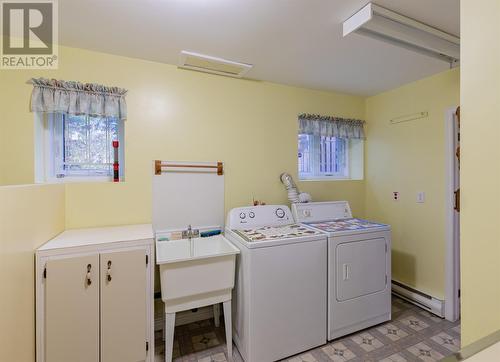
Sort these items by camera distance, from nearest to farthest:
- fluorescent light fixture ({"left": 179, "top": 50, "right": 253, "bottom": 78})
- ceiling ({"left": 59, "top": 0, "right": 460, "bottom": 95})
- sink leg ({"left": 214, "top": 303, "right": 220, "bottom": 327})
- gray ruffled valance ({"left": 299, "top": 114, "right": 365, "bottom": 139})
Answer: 1. ceiling ({"left": 59, "top": 0, "right": 460, "bottom": 95})
2. fluorescent light fixture ({"left": 179, "top": 50, "right": 253, "bottom": 78})
3. sink leg ({"left": 214, "top": 303, "right": 220, "bottom": 327})
4. gray ruffled valance ({"left": 299, "top": 114, "right": 365, "bottom": 139})

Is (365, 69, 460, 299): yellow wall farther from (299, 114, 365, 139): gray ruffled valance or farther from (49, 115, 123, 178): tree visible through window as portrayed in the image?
(49, 115, 123, 178): tree visible through window

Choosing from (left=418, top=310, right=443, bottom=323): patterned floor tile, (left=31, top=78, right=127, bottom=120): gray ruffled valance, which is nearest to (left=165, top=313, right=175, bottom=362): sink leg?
(left=31, top=78, right=127, bottom=120): gray ruffled valance

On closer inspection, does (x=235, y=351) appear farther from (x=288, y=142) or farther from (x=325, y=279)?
(x=288, y=142)

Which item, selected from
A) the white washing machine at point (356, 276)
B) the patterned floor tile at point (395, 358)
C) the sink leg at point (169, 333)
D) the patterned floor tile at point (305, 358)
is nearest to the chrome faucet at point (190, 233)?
the sink leg at point (169, 333)

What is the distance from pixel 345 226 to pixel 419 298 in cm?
126

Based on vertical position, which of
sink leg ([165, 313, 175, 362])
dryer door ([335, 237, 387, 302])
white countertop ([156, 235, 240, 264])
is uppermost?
white countertop ([156, 235, 240, 264])

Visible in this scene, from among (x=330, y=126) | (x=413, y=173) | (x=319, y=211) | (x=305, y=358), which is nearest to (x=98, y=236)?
(x=305, y=358)

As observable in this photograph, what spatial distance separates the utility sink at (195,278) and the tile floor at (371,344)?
494 mm

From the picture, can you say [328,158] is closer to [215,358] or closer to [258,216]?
[258,216]

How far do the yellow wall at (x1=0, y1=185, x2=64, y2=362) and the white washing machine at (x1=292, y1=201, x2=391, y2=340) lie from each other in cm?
206

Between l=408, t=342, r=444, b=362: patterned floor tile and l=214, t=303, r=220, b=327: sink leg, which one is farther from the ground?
l=214, t=303, r=220, b=327: sink leg

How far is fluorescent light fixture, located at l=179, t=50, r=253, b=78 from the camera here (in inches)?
81.7

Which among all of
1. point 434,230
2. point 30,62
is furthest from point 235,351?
point 30,62

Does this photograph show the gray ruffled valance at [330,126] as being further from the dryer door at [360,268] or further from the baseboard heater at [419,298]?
the baseboard heater at [419,298]
